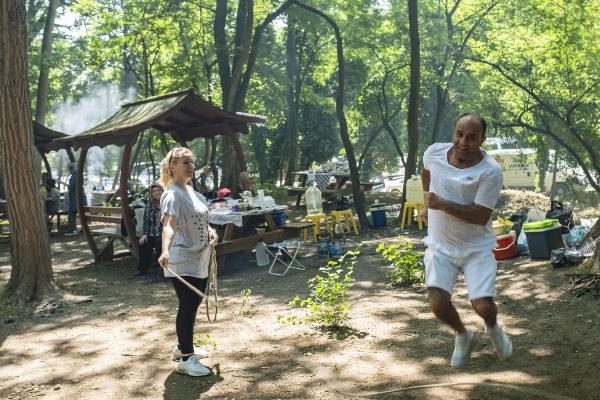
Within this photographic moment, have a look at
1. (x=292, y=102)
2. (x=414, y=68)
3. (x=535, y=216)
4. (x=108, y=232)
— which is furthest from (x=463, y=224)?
(x=292, y=102)

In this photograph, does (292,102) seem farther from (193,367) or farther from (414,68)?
(193,367)

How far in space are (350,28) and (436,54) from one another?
10.7 ft

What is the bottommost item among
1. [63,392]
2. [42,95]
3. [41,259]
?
[63,392]

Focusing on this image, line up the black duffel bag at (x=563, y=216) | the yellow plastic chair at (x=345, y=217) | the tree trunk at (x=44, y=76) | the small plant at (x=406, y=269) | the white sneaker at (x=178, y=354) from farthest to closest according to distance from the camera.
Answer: the tree trunk at (x=44, y=76), the yellow plastic chair at (x=345, y=217), the black duffel bag at (x=563, y=216), the small plant at (x=406, y=269), the white sneaker at (x=178, y=354)

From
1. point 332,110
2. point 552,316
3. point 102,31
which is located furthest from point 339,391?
point 332,110

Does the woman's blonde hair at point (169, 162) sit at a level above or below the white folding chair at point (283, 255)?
above

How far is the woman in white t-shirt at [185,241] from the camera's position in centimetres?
459

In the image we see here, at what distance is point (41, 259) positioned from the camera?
8117mm

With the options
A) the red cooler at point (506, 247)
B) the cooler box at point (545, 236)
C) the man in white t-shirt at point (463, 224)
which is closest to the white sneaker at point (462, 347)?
the man in white t-shirt at point (463, 224)

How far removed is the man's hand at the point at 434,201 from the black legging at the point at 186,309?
1.83 m

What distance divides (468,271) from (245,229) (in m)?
7.56

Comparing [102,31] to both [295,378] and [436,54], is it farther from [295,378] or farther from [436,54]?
[295,378]

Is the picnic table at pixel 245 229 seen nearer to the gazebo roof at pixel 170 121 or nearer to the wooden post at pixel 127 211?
the wooden post at pixel 127 211

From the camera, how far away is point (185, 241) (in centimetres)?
462
